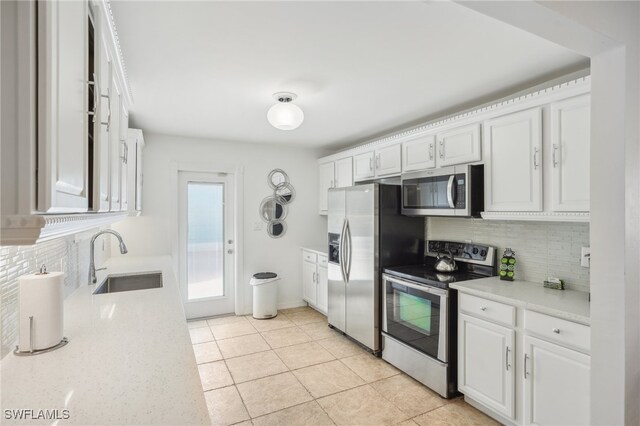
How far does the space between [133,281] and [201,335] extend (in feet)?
4.02

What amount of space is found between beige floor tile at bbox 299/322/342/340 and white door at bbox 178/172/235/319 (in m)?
1.18

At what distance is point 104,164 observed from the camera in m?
1.22

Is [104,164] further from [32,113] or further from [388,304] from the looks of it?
[388,304]

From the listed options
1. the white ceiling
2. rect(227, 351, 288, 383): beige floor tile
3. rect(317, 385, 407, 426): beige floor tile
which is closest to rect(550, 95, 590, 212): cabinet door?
the white ceiling

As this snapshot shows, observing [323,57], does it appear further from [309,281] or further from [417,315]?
[309,281]

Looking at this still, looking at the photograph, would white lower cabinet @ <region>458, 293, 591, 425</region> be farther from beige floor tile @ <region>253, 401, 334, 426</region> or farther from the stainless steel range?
beige floor tile @ <region>253, 401, 334, 426</region>

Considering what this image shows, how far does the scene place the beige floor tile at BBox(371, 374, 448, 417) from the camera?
8.23ft

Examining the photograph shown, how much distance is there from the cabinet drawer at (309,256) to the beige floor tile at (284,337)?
3.25 ft

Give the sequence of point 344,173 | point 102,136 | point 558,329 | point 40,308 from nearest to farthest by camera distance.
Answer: point 102,136 < point 40,308 < point 558,329 < point 344,173

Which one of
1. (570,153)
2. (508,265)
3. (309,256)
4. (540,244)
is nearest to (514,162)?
(570,153)

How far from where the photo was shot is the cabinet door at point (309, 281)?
4.69 m

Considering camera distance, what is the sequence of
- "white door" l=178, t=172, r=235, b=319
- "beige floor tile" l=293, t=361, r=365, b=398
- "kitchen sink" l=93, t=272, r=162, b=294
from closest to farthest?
"beige floor tile" l=293, t=361, r=365, b=398 → "kitchen sink" l=93, t=272, r=162, b=294 → "white door" l=178, t=172, r=235, b=319

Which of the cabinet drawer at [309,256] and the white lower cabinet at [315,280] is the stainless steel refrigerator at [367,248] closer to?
the white lower cabinet at [315,280]

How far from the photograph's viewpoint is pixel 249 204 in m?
4.70
